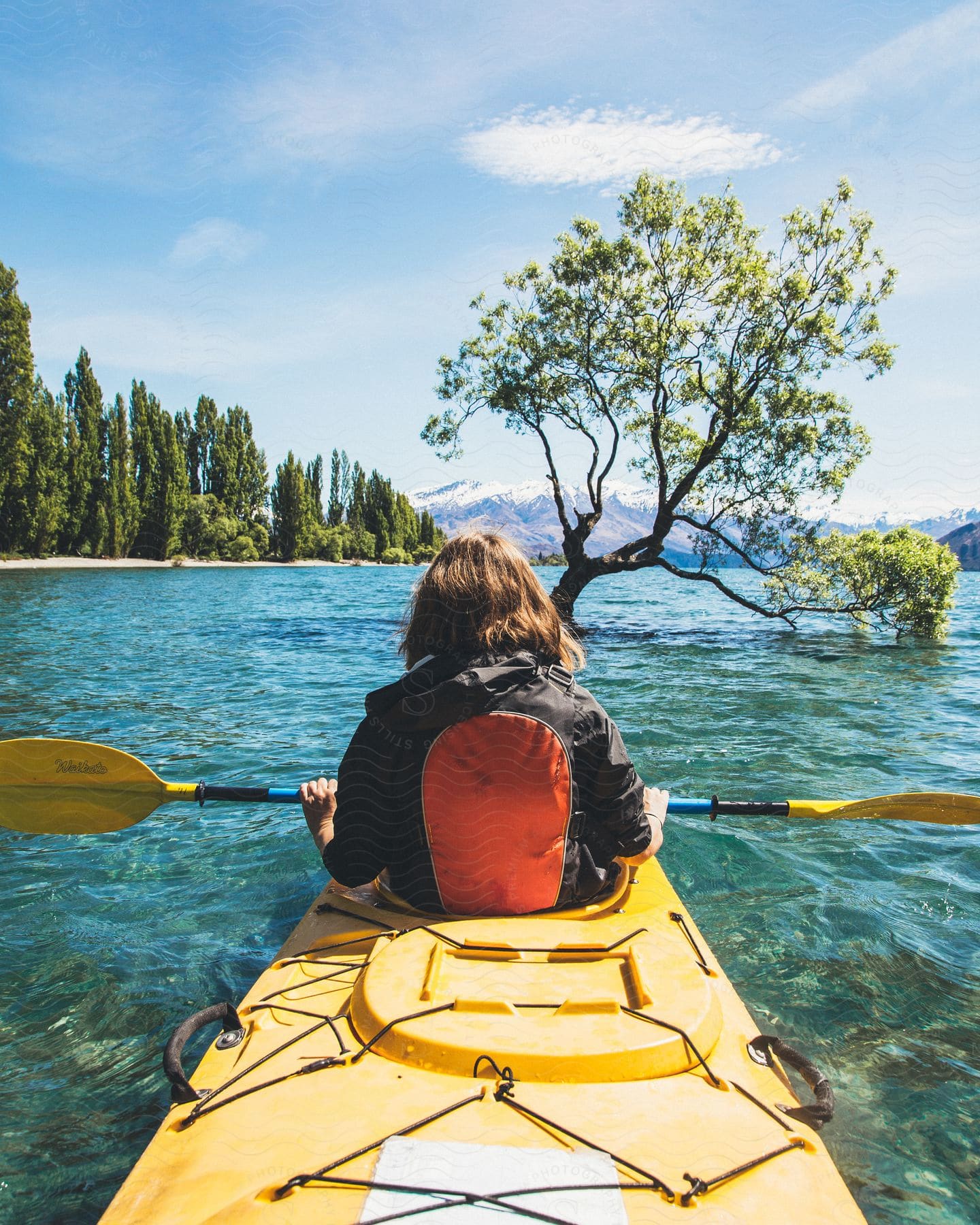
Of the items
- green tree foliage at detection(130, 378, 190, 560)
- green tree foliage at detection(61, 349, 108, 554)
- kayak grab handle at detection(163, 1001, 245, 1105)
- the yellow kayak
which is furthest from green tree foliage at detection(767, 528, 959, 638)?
green tree foliage at detection(130, 378, 190, 560)

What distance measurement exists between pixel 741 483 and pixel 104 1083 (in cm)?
1851

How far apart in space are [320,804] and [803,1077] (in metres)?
2.10

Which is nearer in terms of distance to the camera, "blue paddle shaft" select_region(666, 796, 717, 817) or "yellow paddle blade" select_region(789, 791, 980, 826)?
"blue paddle shaft" select_region(666, 796, 717, 817)

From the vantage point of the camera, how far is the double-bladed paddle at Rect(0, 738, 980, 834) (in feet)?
15.3

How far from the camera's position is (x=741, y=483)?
18984 mm

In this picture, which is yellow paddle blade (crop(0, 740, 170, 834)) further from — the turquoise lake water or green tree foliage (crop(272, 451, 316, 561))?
green tree foliage (crop(272, 451, 316, 561))

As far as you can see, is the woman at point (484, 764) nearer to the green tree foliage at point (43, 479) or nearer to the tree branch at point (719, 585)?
the tree branch at point (719, 585)

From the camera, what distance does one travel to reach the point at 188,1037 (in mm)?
2273

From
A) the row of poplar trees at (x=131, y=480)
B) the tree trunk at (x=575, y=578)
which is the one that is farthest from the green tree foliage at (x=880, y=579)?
the row of poplar trees at (x=131, y=480)

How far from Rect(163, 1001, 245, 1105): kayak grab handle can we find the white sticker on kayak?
0.65 m

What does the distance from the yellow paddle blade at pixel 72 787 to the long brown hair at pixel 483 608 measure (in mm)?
2900

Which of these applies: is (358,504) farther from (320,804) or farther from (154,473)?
(320,804)

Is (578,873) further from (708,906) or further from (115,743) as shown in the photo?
(115,743)

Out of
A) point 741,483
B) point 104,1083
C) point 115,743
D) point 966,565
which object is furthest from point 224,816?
point 966,565
